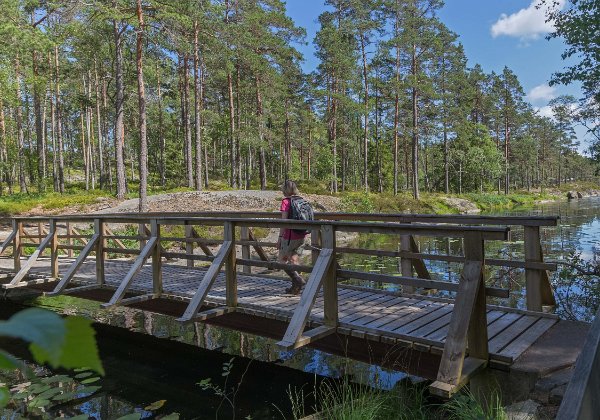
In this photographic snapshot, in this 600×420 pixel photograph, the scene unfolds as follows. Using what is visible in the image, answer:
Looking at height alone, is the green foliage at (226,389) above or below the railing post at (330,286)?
below

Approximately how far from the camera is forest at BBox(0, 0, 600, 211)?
20.0 m

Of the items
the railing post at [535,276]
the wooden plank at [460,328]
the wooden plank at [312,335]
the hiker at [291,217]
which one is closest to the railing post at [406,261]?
the hiker at [291,217]

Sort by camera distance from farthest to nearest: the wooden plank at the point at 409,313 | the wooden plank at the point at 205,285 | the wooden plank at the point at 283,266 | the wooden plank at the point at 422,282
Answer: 1. the wooden plank at the point at 205,285
2. the wooden plank at the point at 283,266
3. the wooden plank at the point at 409,313
4. the wooden plank at the point at 422,282

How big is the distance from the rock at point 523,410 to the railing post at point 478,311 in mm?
465

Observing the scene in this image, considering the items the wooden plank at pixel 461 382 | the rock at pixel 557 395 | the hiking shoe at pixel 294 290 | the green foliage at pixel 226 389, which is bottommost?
the green foliage at pixel 226 389

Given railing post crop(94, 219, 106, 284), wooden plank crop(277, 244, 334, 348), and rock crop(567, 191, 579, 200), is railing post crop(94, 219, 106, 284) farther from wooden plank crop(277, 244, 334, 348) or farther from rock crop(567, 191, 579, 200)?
rock crop(567, 191, 579, 200)

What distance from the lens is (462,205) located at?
36.8 meters

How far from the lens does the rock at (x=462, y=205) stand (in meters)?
35.8

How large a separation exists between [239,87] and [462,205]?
2063cm

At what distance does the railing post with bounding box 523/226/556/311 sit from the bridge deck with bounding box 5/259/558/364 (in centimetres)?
17

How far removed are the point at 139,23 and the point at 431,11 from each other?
2449 centimetres

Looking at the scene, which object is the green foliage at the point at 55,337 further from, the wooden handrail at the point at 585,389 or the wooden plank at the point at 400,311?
the wooden plank at the point at 400,311

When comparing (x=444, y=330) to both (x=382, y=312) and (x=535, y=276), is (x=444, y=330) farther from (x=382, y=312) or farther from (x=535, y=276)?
(x=535, y=276)

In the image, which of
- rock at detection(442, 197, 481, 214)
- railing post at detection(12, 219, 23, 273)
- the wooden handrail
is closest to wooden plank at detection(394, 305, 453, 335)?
the wooden handrail
